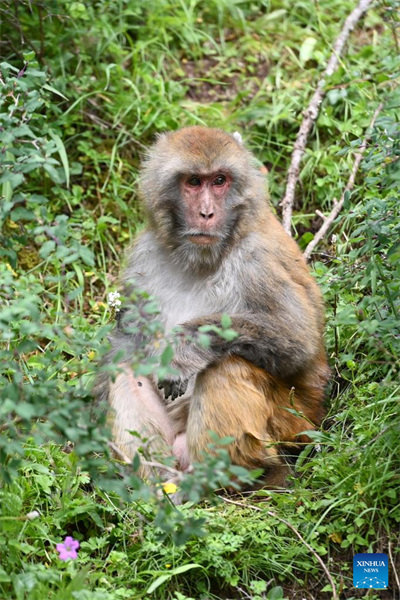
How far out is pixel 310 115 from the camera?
25.2 feet

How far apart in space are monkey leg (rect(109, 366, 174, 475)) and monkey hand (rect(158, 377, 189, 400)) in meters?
0.14

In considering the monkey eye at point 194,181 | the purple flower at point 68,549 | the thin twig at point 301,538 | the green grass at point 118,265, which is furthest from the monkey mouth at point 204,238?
the purple flower at point 68,549

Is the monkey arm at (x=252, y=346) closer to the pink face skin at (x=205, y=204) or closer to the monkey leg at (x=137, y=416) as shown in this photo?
the monkey leg at (x=137, y=416)

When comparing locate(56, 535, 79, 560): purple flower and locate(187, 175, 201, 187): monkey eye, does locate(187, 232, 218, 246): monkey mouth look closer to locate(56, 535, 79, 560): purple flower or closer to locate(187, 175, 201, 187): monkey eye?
locate(187, 175, 201, 187): monkey eye

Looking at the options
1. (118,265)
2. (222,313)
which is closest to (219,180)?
(222,313)

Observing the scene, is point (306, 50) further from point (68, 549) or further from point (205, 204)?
point (68, 549)

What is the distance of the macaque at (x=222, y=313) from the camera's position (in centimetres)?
527

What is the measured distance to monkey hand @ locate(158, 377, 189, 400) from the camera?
17.6 ft

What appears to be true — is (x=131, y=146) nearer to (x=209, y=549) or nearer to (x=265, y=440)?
(x=265, y=440)

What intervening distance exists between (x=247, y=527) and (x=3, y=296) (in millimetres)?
1682

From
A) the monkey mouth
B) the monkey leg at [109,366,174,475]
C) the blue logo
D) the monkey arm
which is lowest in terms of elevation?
the blue logo

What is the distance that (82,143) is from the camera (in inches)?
301

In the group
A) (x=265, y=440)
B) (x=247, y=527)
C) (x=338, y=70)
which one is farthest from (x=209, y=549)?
(x=338, y=70)

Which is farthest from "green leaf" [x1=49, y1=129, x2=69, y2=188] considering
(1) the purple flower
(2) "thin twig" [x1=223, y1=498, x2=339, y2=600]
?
(1) the purple flower
